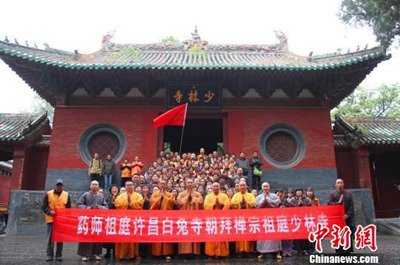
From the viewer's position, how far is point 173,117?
11992 millimetres

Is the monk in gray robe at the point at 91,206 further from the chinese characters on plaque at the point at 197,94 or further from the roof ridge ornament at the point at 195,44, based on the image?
the roof ridge ornament at the point at 195,44

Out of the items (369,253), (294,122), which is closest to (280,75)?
(294,122)

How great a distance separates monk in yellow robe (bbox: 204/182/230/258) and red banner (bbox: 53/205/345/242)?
28 centimetres

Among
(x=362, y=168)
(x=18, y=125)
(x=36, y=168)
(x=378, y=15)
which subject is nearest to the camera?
(x=378, y=15)

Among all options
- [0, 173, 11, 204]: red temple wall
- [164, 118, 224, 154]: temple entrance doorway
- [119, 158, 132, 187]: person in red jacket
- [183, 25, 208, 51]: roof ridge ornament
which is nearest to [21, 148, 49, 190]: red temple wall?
[119, 158, 132, 187]: person in red jacket

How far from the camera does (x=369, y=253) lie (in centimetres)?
681

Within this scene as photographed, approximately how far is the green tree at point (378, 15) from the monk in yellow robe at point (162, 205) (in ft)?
15.6

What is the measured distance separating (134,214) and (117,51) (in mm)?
10506

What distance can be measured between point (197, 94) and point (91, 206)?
7.01 m

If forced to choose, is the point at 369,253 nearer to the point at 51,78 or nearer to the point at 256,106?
the point at 256,106

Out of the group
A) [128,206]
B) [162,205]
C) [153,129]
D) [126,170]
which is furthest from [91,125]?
[162,205]

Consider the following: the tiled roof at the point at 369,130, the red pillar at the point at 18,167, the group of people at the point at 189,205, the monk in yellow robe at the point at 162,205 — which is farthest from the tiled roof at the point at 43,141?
the tiled roof at the point at 369,130

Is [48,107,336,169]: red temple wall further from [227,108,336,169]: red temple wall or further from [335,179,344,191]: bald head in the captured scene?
[335,179,344,191]: bald head

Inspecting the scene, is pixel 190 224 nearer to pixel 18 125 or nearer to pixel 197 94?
pixel 197 94
